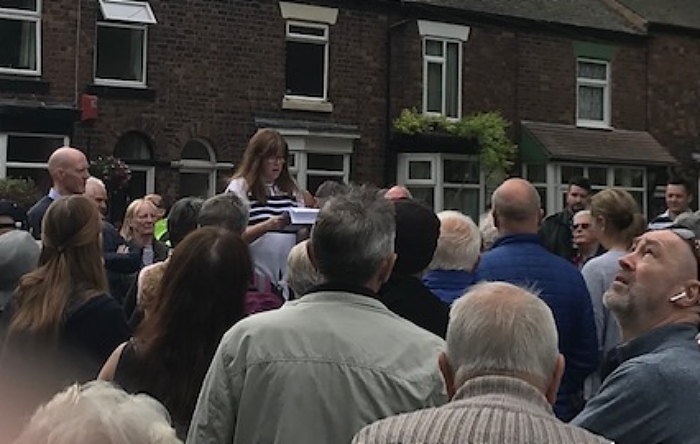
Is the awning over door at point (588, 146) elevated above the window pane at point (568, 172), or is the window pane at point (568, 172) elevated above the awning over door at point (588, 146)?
the awning over door at point (588, 146)

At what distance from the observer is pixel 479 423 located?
2295mm

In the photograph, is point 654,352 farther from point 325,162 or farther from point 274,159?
point 325,162

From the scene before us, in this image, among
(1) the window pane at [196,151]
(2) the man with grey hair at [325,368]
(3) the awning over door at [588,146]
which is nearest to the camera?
(2) the man with grey hair at [325,368]

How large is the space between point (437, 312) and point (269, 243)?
213cm

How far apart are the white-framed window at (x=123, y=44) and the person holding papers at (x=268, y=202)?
1242 cm

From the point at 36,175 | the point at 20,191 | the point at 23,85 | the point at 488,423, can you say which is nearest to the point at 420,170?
the point at 36,175

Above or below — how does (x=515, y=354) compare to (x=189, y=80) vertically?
below

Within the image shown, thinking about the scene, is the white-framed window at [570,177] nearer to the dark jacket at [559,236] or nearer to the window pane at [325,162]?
the window pane at [325,162]

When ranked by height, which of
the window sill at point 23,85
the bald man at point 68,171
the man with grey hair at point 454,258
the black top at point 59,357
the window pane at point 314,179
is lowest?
the black top at point 59,357

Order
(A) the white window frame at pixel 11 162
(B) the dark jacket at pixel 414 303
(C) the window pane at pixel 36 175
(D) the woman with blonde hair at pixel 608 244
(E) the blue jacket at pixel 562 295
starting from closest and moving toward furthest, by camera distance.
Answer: (B) the dark jacket at pixel 414 303
(E) the blue jacket at pixel 562 295
(D) the woman with blonde hair at pixel 608 244
(A) the white window frame at pixel 11 162
(C) the window pane at pixel 36 175

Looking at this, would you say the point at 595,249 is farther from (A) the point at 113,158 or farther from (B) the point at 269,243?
(A) the point at 113,158

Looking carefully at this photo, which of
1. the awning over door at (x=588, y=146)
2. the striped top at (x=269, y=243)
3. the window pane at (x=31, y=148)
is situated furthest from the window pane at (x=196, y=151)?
the striped top at (x=269, y=243)

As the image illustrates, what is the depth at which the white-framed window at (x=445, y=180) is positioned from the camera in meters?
21.6

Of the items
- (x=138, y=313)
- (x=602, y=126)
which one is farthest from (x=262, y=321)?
(x=602, y=126)
